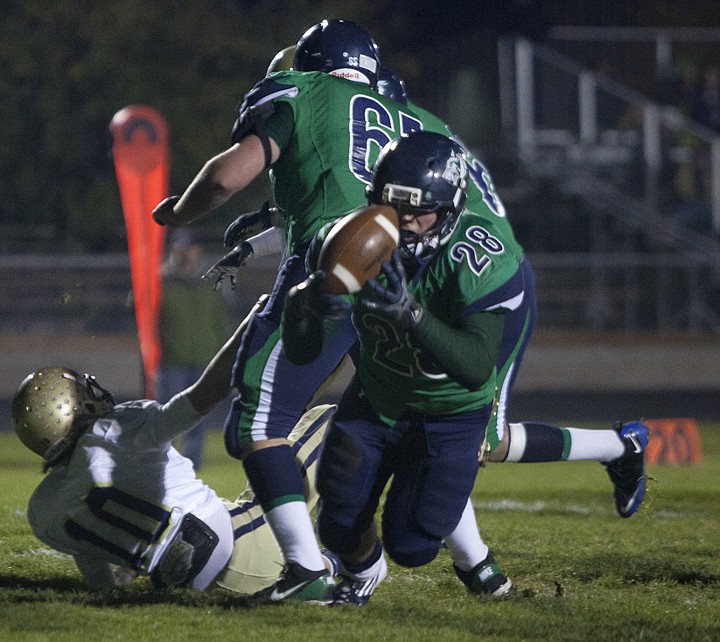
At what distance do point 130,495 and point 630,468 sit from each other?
1935 mm

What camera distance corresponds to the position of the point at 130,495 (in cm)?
434

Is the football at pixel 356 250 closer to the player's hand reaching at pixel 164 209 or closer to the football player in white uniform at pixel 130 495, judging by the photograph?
the football player in white uniform at pixel 130 495

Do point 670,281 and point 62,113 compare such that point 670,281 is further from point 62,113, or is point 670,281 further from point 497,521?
point 497,521

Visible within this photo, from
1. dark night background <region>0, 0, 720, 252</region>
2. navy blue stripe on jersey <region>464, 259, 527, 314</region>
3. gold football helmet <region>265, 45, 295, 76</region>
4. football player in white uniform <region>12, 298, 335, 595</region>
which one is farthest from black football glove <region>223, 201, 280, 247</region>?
dark night background <region>0, 0, 720, 252</region>

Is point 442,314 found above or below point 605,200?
above

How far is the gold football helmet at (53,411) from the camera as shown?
4391 mm

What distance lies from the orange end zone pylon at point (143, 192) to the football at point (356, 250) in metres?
5.15

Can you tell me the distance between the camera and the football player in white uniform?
433cm

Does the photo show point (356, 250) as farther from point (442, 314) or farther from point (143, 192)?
point (143, 192)

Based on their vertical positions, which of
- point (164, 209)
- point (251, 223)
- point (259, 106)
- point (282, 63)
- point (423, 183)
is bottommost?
point (251, 223)

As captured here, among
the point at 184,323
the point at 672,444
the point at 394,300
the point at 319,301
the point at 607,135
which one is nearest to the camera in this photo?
the point at 394,300

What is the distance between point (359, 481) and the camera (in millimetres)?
4191

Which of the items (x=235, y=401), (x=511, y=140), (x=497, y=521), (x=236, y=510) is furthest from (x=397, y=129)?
(x=511, y=140)

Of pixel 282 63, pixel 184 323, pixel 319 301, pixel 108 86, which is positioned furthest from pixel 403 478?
pixel 108 86
